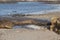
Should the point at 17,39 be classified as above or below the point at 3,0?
above

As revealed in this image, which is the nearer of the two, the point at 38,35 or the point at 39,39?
the point at 39,39

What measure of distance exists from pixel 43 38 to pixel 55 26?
7.20 ft

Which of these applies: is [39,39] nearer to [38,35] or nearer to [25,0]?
[38,35]

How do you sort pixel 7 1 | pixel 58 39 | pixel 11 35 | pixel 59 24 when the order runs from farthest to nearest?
pixel 7 1
pixel 59 24
pixel 11 35
pixel 58 39

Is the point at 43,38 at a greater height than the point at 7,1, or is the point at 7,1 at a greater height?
the point at 43,38

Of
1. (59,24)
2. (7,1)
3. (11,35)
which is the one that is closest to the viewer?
(11,35)

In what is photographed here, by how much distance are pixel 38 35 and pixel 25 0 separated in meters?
33.9

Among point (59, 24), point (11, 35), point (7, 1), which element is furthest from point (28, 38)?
point (7, 1)

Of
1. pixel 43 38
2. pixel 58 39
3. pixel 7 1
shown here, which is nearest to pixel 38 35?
pixel 43 38

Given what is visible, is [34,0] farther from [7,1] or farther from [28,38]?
[28,38]

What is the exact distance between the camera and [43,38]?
7695mm

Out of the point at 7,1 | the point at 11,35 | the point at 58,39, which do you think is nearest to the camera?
the point at 58,39

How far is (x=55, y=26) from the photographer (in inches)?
383

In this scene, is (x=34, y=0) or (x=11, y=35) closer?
(x=11, y=35)
